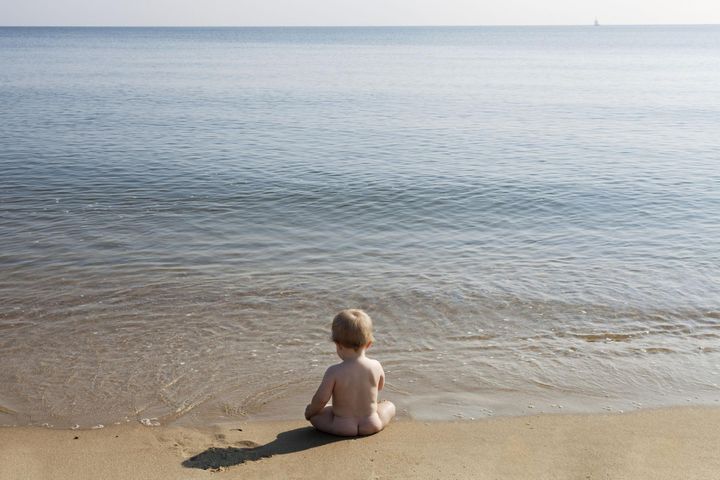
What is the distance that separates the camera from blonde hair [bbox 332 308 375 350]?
515cm

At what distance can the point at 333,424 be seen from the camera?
523 cm

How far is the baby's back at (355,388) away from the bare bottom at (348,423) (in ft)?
0.12

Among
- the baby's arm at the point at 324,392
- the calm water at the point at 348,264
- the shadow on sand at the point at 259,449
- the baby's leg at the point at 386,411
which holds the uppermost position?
the baby's arm at the point at 324,392

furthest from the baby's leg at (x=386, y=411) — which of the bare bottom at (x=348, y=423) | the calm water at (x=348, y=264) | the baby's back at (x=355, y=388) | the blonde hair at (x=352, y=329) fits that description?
the blonde hair at (x=352, y=329)

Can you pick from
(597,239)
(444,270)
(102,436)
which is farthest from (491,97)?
(102,436)

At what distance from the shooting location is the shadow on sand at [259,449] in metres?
4.84

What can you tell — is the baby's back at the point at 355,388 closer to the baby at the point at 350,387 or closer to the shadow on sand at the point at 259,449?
the baby at the point at 350,387

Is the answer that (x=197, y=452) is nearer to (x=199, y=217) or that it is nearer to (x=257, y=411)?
(x=257, y=411)

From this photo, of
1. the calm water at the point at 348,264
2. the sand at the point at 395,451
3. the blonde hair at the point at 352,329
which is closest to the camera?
the sand at the point at 395,451

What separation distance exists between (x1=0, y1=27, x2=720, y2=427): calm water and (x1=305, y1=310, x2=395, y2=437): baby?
0.59 m

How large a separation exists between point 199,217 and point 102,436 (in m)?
7.68

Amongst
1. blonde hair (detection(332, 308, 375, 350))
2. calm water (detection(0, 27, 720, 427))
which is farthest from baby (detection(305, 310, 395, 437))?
calm water (detection(0, 27, 720, 427))

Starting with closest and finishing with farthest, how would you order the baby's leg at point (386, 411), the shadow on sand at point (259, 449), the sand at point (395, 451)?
the sand at point (395, 451) → the shadow on sand at point (259, 449) → the baby's leg at point (386, 411)

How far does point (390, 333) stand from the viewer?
764 centimetres
